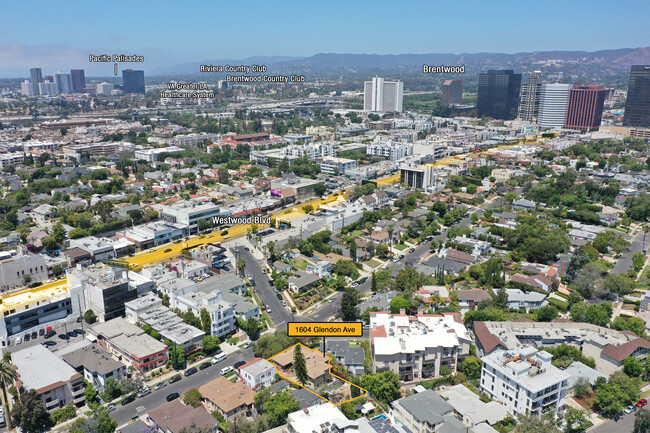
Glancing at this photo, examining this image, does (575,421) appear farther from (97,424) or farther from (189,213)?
(189,213)

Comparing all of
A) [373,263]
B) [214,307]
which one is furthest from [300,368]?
[373,263]

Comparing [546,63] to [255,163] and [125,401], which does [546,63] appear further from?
[125,401]

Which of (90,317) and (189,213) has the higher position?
(189,213)

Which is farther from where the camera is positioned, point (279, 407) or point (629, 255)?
point (629, 255)

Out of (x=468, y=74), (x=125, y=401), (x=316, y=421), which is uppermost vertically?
(x=468, y=74)

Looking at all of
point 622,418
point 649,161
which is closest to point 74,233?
point 622,418

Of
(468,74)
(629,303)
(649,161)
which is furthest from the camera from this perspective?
(468,74)

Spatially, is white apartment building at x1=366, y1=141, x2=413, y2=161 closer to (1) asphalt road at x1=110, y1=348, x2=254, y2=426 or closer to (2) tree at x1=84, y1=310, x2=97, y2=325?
(1) asphalt road at x1=110, y1=348, x2=254, y2=426
